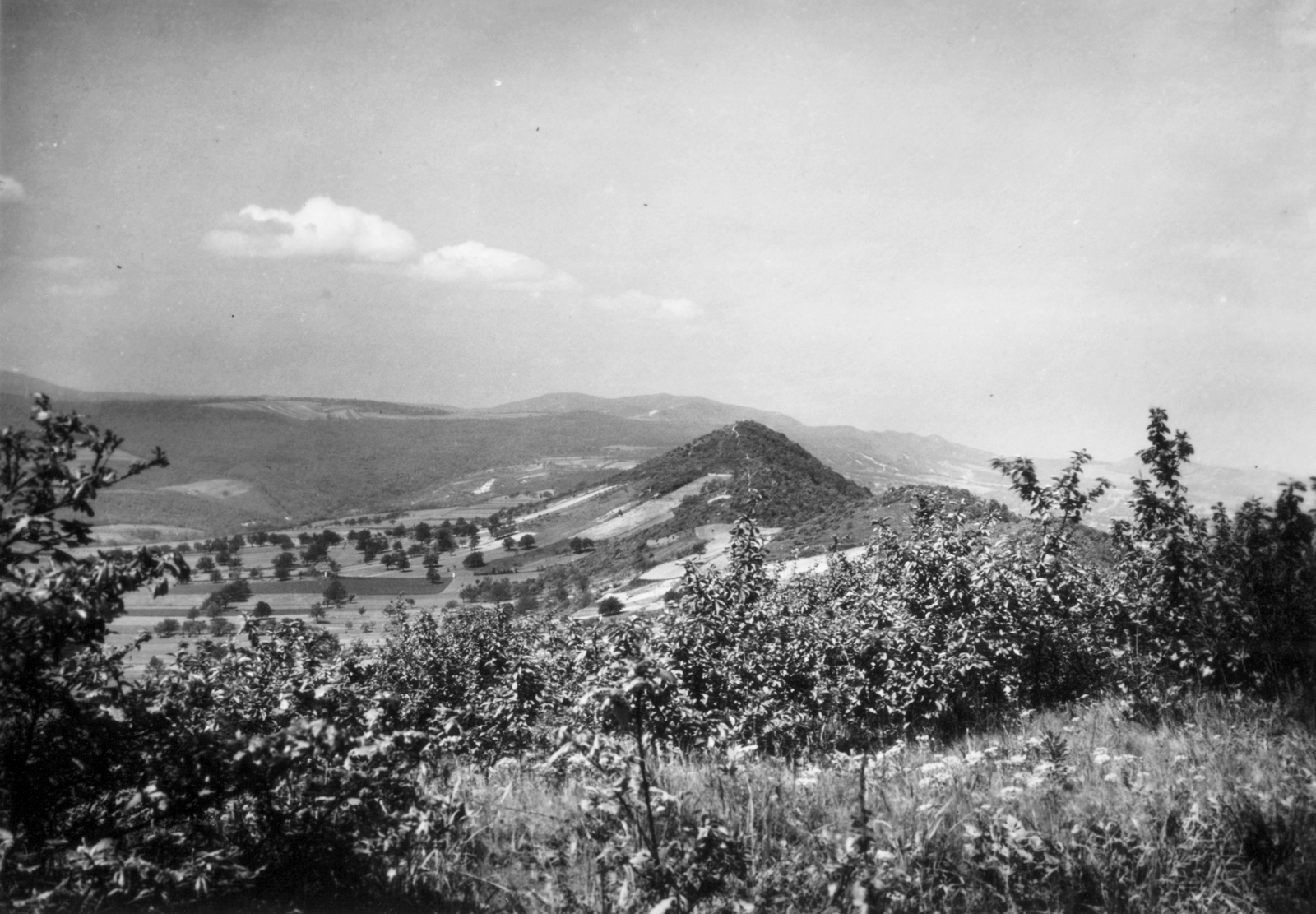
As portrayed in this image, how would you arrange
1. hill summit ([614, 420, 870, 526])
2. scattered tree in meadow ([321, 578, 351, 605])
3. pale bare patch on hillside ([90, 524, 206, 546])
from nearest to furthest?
hill summit ([614, 420, 870, 526]) < scattered tree in meadow ([321, 578, 351, 605]) < pale bare patch on hillside ([90, 524, 206, 546])

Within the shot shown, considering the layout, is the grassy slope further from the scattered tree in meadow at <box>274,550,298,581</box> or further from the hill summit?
the scattered tree in meadow at <box>274,550,298,581</box>

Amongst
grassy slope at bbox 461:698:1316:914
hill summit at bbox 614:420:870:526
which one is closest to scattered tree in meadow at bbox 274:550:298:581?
hill summit at bbox 614:420:870:526

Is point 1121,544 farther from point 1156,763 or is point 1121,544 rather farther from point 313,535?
point 313,535

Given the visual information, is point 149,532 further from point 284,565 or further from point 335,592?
point 335,592

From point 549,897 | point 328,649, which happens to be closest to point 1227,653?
point 549,897

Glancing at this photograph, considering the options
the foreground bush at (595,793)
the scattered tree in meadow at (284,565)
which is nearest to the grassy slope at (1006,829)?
the foreground bush at (595,793)

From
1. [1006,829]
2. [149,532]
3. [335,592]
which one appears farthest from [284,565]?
[1006,829]

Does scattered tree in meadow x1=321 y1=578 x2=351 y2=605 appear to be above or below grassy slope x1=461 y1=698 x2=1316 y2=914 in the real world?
below

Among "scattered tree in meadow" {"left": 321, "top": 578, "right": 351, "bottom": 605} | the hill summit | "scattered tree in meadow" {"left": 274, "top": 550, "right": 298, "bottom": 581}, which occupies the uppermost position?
the hill summit
